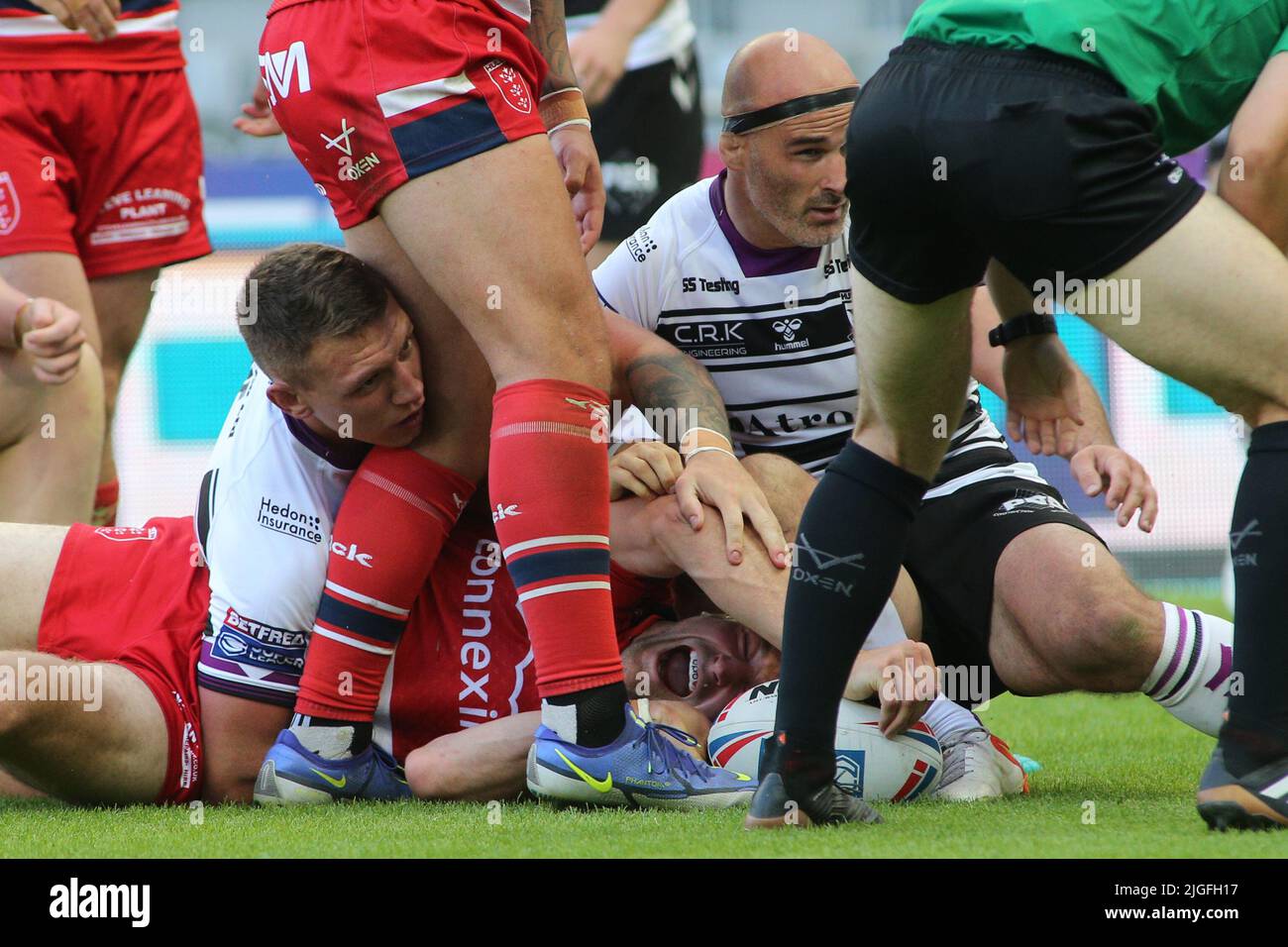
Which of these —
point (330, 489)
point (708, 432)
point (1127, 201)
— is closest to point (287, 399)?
point (330, 489)

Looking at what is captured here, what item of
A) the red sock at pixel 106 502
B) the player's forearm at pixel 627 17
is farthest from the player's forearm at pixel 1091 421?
the red sock at pixel 106 502

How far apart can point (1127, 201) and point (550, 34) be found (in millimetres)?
1285

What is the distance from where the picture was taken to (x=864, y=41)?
9.26 meters

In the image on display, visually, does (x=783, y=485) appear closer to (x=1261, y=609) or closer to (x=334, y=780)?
(x=334, y=780)

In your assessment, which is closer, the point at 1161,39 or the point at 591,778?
the point at 1161,39

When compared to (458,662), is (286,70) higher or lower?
higher

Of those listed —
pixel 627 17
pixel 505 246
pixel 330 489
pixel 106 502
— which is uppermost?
pixel 627 17

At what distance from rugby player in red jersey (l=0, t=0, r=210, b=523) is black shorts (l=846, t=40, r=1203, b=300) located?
2332mm

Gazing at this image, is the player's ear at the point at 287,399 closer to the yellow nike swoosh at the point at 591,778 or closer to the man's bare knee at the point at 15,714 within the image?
the man's bare knee at the point at 15,714

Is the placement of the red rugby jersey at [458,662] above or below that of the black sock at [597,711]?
below

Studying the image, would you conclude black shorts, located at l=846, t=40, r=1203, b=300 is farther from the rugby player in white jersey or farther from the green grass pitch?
the rugby player in white jersey

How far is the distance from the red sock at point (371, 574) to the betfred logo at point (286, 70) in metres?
0.61

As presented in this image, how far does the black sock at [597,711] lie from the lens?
2.21 metres

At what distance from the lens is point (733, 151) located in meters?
3.12
